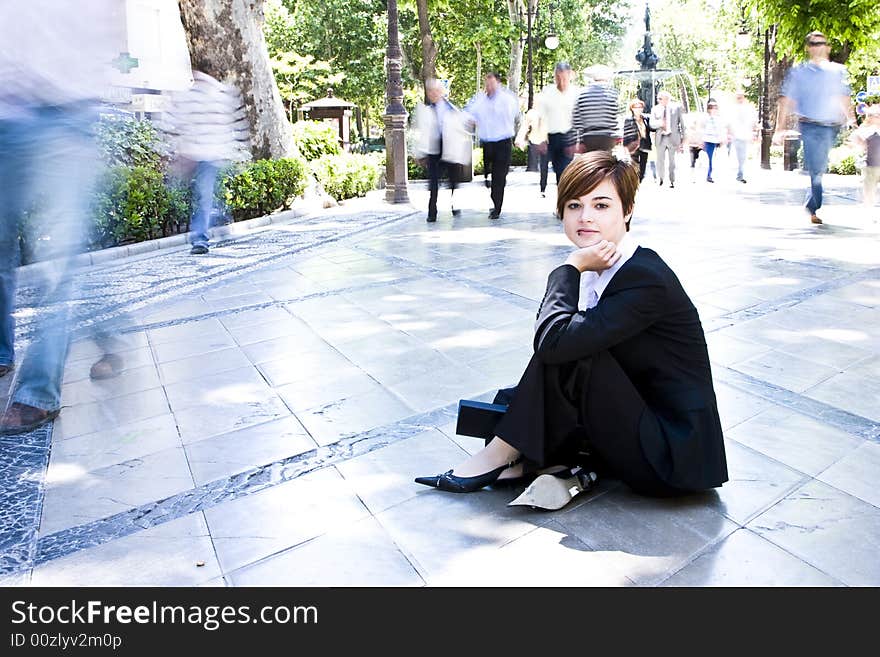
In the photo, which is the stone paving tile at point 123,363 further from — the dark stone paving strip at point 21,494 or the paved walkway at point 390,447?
the dark stone paving strip at point 21,494

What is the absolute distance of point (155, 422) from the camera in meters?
3.56

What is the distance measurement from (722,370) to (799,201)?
810cm

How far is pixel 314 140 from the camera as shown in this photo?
15117 millimetres

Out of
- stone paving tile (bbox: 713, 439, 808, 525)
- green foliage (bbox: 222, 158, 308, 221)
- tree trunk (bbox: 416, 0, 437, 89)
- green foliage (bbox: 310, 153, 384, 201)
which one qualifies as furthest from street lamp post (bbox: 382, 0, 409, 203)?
stone paving tile (bbox: 713, 439, 808, 525)

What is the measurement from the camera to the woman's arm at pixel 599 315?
93.4 inches

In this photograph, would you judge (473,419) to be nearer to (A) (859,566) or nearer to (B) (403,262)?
(A) (859,566)

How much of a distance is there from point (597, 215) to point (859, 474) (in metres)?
1.41

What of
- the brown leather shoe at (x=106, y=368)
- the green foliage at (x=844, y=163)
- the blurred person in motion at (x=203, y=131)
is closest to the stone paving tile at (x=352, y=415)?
the brown leather shoe at (x=106, y=368)

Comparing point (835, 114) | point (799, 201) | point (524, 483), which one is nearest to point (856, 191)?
point (799, 201)

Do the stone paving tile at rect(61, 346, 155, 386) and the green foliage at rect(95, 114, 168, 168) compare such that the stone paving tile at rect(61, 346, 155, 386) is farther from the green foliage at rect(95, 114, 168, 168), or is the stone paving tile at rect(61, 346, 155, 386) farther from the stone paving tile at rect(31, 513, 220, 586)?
the green foliage at rect(95, 114, 168, 168)

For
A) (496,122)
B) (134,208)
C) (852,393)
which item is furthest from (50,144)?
(496,122)

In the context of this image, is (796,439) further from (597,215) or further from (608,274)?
(597,215)
